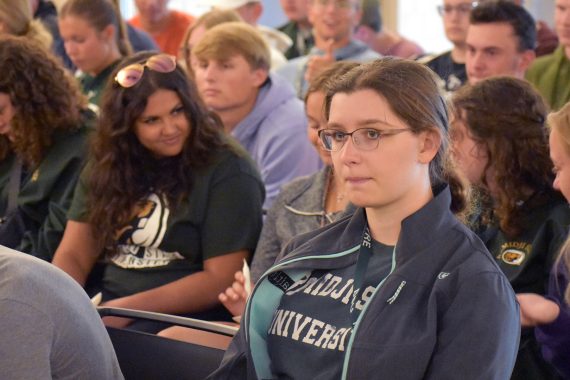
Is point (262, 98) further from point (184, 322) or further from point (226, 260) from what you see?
point (184, 322)

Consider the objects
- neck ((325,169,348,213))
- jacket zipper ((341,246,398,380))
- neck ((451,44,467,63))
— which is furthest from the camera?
neck ((451,44,467,63))

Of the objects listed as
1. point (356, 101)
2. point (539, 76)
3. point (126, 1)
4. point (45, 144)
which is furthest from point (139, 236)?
point (126, 1)

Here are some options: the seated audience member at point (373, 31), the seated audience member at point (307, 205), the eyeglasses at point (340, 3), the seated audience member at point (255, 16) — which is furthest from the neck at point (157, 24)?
the seated audience member at point (307, 205)

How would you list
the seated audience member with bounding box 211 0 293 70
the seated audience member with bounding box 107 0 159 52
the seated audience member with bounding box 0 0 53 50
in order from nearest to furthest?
the seated audience member with bounding box 0 0 53 50 < the seated audience member with bounding box 107 0 159 52 < the seated audience member with bounding box 211 0 293 70

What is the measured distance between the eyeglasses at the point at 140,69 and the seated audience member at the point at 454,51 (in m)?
1.38

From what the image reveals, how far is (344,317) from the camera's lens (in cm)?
181

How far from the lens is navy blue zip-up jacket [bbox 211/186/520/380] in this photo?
1.64 metres

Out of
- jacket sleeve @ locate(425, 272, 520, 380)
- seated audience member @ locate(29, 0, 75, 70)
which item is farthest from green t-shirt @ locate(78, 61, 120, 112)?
jacket sleeve @ locate(425, 272, 520, 380)

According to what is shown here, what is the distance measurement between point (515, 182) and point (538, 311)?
42cm

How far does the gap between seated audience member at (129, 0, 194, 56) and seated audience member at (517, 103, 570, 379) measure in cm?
408

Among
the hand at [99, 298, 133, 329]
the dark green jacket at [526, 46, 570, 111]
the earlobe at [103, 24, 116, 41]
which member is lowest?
the hand at [99, 298, 133, 329]

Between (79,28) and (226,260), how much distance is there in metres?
2.16

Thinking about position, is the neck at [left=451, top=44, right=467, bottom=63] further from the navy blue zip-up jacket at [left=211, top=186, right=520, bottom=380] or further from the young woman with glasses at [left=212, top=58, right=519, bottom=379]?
the navy blue zip-up jacket at [left=211, top=186, right=520, bottom=380]

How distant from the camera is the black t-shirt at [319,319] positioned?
1.79 metres
